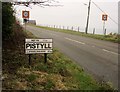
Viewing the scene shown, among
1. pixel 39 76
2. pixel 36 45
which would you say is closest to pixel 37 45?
pixel 36 45

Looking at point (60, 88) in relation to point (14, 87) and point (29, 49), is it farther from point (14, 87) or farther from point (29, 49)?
point (29, 49)

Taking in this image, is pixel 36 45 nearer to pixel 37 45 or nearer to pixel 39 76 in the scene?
pixel 37 45

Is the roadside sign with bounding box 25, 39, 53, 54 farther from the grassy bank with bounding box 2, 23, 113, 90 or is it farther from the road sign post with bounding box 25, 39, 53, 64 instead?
the grassy bank with bounding box 2, 23, 113, 90

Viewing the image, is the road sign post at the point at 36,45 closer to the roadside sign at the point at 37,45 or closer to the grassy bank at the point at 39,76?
the roadside sign at the point at 37,45

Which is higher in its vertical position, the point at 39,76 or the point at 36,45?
the point at 36,45

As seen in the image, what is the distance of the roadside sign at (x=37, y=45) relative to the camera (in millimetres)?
11891

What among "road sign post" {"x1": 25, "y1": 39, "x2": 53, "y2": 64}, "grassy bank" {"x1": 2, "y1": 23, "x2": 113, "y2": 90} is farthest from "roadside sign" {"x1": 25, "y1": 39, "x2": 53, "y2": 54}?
"grassy bank" {"x1": 2, "y1": 23, "x2": 113, "y2": 90}

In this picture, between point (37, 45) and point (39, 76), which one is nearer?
point (39, 76)

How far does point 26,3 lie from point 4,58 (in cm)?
219

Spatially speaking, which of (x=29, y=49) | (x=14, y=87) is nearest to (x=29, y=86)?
(x=14, y=87)

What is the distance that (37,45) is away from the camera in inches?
472

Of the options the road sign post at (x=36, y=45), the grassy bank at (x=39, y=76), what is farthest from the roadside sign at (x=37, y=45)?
the grassy bank at (x=39, y=76)

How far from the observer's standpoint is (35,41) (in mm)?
11930

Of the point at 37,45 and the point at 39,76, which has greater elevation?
the point at 37,45
